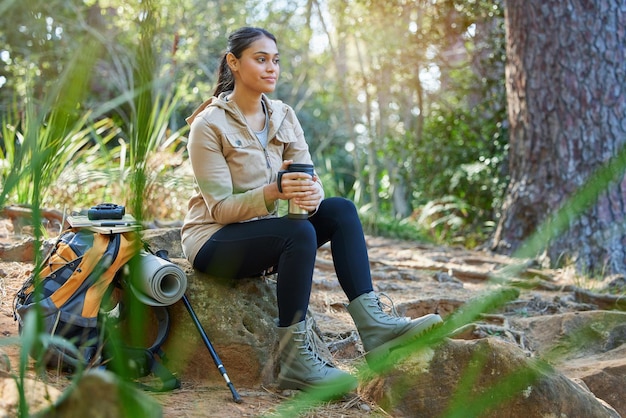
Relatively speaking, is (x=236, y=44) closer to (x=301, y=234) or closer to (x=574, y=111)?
(x=301, y=234)

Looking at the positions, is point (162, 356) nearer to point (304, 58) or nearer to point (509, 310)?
point (509, 310)

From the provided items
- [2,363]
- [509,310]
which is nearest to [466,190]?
[509,310]

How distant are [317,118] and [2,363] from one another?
1254 cm

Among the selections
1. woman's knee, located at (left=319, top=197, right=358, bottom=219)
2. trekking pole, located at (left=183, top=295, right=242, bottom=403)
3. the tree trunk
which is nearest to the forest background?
the tree trunk

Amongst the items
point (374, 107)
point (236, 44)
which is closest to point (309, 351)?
point (236, 44)

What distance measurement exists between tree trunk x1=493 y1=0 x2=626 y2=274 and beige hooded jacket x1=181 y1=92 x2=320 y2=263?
8.95 ft

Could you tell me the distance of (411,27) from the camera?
26.0ft

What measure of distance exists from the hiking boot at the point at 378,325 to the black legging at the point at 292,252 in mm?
47

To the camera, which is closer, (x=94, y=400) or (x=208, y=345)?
(x=94, y=400)

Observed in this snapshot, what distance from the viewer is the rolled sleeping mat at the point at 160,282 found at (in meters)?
2.29

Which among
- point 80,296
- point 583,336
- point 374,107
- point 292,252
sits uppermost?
point 374,107

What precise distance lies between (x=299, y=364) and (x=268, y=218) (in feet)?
1.60

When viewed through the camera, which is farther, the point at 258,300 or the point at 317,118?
the point at 317,118

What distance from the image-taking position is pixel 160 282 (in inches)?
92.5
